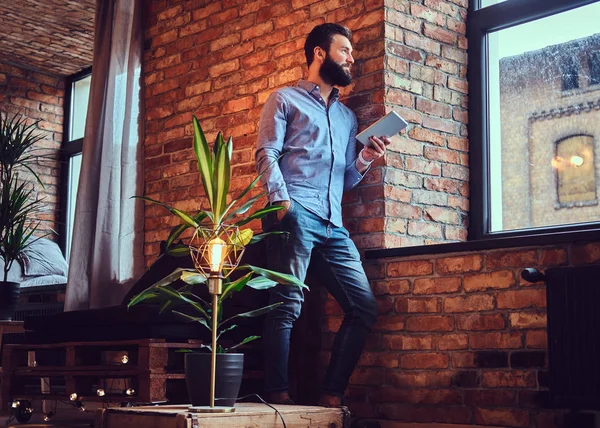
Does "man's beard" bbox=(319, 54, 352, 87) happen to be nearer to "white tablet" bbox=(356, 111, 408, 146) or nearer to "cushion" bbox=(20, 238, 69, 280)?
"white tablet" bbox=(356, 111, 408, 146)

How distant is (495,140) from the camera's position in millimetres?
4219

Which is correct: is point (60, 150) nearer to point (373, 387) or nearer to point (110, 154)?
point (110, 154)

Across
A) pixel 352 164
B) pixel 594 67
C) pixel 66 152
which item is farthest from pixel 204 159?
pixel 66 152

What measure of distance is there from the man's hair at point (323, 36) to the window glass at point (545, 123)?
81cm

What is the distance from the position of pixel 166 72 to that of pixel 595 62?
→ 2388 mm

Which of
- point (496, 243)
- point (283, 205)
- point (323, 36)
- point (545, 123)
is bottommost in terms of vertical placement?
point (496, 243)

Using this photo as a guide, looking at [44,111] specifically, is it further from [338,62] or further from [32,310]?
[338,62]

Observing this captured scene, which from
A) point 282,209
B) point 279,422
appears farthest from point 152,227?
point 279,422

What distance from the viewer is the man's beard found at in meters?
3.83

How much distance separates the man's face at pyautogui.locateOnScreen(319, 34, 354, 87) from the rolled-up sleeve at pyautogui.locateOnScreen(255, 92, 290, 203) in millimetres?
240

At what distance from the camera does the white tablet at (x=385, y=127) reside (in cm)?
365

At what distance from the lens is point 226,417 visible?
9.67 ft

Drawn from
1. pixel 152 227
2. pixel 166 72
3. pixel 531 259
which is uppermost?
pixel 166 72

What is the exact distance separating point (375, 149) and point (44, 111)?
405 cm
